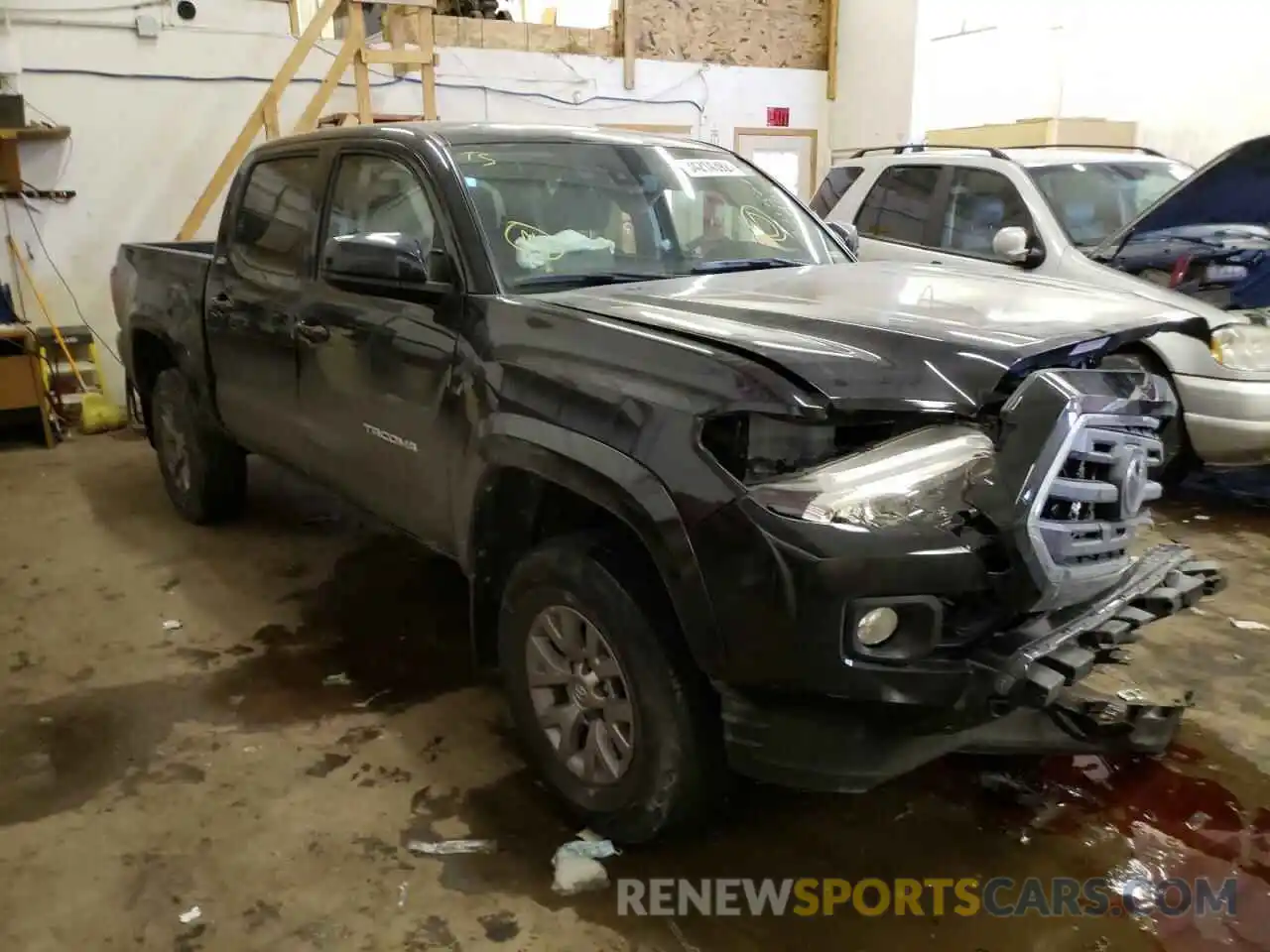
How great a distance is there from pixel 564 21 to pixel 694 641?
462 inches

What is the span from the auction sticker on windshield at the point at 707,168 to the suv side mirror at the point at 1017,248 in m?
2.03

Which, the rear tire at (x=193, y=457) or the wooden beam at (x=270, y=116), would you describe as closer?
the rear tire at (x=193, y=457)

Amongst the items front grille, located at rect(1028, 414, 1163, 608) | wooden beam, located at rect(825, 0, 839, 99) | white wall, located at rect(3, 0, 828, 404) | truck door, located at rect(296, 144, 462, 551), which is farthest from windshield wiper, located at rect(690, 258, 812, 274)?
wooden beam, located at rect(825, 0, 839, 99)

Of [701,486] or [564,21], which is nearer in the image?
[701,486]

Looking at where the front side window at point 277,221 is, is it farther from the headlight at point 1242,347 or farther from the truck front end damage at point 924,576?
the headlight at point 1242,347

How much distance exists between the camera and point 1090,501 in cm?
201

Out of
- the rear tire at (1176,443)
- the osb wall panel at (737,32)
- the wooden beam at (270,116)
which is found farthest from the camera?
the osb wall panel at (737,32)

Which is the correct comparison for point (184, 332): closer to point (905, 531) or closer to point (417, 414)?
point (417, 414)

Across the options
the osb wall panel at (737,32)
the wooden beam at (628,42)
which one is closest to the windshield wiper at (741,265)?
the wooden beam at (628,42)

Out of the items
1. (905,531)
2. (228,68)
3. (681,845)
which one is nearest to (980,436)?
(905,531)

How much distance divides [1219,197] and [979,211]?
127 cm

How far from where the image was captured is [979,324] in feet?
7.36

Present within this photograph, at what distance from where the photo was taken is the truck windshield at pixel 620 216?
2893 mm

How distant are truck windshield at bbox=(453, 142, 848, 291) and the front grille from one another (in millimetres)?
1390
